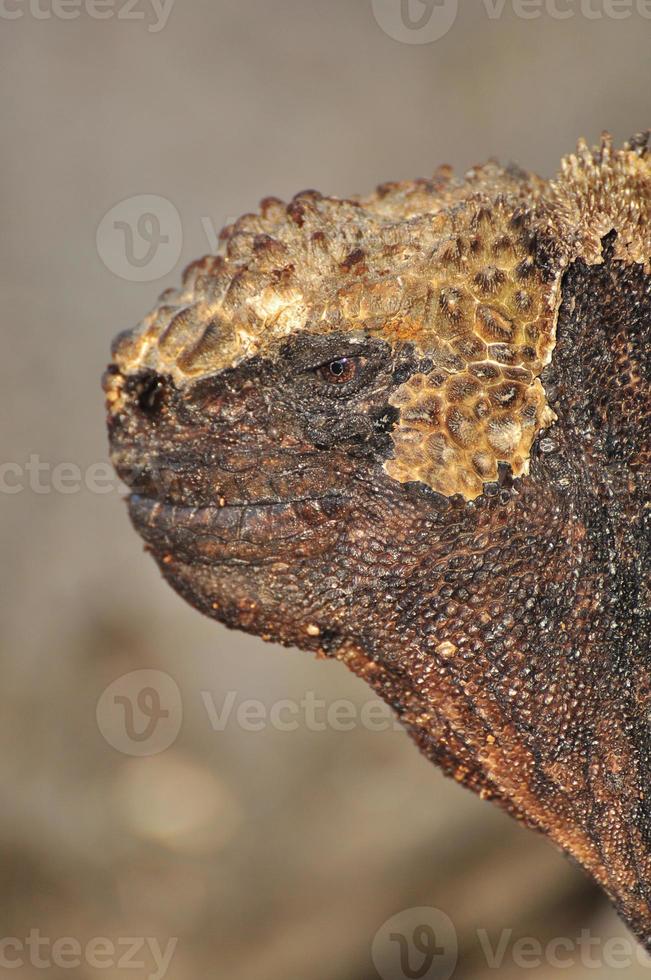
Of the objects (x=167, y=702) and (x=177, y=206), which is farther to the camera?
(x=177, y=206)

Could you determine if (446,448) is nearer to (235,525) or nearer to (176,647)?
(235,525)

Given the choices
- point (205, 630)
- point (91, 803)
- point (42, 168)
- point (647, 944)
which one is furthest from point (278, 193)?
point (647, 944)

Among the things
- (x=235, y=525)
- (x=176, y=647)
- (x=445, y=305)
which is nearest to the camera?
(x=445, y=305)

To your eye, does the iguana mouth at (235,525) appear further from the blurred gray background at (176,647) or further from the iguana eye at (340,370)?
the blurred gray background at (176,647)

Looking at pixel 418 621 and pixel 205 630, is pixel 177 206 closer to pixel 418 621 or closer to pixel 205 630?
pixel 205 630

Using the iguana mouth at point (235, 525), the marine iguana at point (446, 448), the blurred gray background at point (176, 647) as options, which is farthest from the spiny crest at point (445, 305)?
the blurred gray background at point (176, 647)

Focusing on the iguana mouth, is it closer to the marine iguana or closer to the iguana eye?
the marine iguana

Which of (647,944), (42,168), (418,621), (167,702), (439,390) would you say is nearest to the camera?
(439,390)

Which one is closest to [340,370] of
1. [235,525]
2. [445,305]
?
[445,305]
